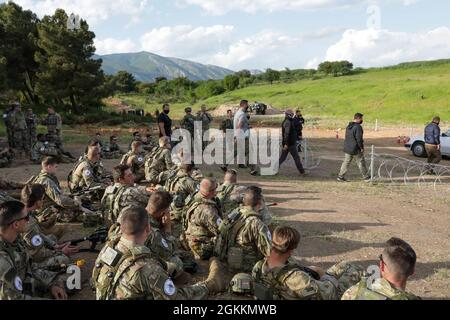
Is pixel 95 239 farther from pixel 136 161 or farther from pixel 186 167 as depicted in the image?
pixel 136 161

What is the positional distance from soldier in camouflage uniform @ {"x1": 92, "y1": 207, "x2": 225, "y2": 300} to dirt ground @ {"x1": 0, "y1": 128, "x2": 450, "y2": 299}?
1.45 metres

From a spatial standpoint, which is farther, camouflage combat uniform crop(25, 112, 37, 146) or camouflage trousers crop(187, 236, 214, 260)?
camouflage combat uniform crop(25, 112, 37, 146)

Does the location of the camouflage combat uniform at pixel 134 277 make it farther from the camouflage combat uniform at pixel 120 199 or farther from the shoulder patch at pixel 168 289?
the camouflage combat uniform at pixel 120 199

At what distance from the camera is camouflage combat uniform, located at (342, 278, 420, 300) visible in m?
3.26

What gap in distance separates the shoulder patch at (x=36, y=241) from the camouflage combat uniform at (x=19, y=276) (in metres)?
0.47

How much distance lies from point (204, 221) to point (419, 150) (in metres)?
14.8

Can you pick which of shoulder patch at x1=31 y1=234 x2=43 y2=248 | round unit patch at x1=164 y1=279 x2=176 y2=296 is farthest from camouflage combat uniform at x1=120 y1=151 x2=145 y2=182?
round unit patch at x1=164 y1=279 x2=176 y2=296

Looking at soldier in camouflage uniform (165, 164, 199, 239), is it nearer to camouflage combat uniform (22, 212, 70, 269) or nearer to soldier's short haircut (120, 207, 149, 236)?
camouflage combat uniform (22, 212, 70, 269)

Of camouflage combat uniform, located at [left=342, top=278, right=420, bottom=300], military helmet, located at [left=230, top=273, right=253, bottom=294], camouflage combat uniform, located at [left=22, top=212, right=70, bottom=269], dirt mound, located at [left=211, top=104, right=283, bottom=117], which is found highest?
dirt mound, located at [left=211, top=104, right=283, bottom=117]

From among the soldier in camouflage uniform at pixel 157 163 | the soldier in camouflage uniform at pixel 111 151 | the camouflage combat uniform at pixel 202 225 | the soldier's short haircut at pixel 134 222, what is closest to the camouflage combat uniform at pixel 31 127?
the soldier in camouflage uniform at pixel 111 151

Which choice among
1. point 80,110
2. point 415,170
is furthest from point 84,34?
point 415,170

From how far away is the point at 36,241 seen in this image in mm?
5234

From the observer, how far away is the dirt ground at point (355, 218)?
6266 mm
